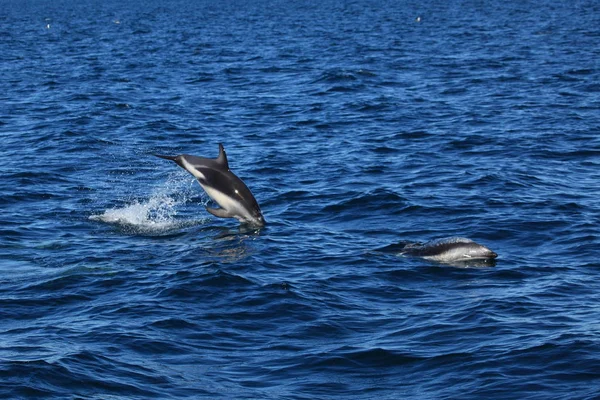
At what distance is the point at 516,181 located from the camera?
2631 centimetres

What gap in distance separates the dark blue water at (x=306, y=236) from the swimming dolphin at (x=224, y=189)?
501mm

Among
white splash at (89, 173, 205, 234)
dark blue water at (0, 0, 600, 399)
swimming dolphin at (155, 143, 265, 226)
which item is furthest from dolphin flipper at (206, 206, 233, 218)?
white splash at (89, 173, 205, 234)

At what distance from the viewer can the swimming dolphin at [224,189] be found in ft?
72.3

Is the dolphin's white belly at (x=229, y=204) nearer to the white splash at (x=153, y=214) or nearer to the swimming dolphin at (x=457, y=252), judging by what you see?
the white splash at (x=153, y=214)

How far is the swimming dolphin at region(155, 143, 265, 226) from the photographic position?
22031mm

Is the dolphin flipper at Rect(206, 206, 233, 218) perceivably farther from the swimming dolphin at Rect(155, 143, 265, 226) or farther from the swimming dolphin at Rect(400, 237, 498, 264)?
the swimming dolphin at Rect(400, 237, 498, 264)

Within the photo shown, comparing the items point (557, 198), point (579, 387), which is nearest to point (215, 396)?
point (579, 387)

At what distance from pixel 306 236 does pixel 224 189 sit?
82.1 inches

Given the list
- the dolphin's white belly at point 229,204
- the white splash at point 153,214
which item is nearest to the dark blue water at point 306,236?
the white splash at point 153,214

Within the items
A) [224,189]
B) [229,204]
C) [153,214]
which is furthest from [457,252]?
[153,214]

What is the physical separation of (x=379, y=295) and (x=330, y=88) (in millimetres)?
28172

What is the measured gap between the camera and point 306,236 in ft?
71.7

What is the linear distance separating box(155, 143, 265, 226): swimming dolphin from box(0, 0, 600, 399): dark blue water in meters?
0.50

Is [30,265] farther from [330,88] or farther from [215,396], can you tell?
[330,88]
